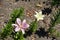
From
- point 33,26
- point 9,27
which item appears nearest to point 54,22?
point 33,26

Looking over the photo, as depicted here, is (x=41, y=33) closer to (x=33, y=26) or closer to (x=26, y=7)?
(x=33, y=26)

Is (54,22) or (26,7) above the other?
(26,7)

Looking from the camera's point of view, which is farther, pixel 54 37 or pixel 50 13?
pixel 50 13

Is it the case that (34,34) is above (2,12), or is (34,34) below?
below

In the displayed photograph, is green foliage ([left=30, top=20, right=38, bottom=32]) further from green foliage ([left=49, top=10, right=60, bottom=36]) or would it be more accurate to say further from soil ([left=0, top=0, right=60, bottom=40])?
green foliage ([left=49, top=10, right=60, bottom=36])

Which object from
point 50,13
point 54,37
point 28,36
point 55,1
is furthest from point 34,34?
point 55,1

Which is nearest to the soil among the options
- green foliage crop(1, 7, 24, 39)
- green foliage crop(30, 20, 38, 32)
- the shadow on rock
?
the shadow on rock

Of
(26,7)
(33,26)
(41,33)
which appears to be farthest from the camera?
(26,7)

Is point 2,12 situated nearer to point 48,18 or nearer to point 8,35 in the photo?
point 8,35

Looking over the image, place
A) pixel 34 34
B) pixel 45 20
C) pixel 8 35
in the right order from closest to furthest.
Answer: pixel 8 35, pixel 34 34, pixel 45 20

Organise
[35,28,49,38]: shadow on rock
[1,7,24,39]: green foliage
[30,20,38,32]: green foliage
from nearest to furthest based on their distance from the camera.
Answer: [1,7,24,39]: green foliage
[30,20,38,32]: green foliage
[35,28,49,38]: shadow on rock

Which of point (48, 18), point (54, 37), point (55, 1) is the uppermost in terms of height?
point (55, 1)
